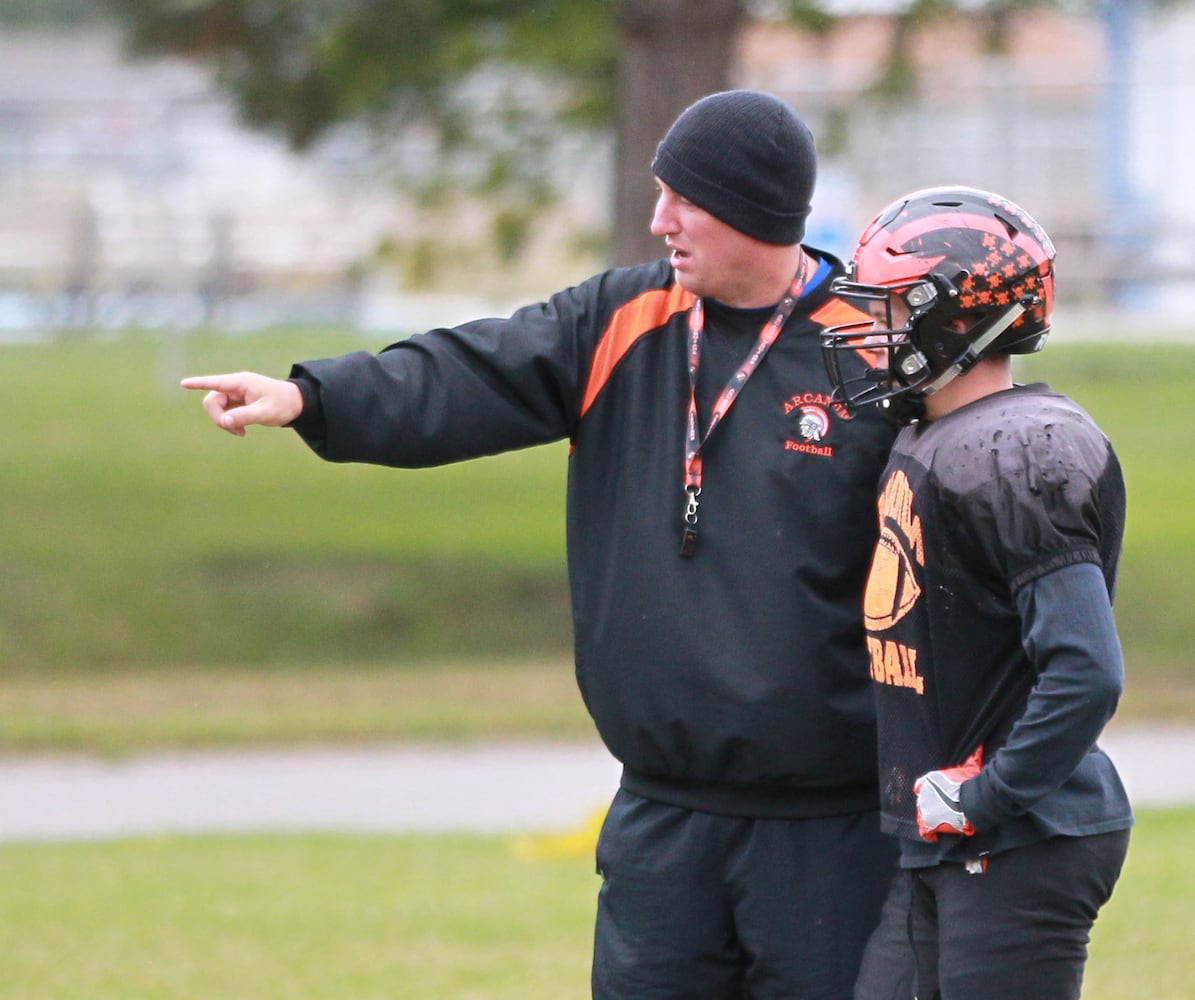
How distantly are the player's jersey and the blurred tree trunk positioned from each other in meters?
6.03

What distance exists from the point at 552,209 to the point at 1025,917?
993 cm

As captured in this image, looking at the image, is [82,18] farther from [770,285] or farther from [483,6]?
[770,285]

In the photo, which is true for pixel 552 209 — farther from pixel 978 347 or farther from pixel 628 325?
pixel 978 347

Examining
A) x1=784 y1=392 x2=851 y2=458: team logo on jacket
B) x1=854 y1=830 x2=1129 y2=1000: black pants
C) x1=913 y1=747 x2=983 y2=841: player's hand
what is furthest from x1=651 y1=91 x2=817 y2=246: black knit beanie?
x1=854 y1=830 x2=1129 y2=1000: black pants

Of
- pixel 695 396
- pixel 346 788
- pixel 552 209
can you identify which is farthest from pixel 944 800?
pixel 552 209

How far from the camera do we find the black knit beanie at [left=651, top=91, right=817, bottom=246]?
3.33m

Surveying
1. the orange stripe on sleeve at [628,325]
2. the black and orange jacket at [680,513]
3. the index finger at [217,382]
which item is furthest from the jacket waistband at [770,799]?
the index finger at [217,382]

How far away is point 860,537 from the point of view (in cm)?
329

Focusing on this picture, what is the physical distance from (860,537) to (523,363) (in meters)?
0.68

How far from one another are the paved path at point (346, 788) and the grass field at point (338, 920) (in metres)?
0.58

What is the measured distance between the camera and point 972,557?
9.39 feet

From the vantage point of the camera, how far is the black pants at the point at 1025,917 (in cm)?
283

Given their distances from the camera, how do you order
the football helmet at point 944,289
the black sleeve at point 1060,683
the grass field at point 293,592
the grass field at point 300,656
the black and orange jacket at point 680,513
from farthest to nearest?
the grass field at point 293,592 → the grass field at point 300,656 → the black and orange jacket at point 680,513 → the football helmet at point 944,289 → the black sleeve at point 1060,683

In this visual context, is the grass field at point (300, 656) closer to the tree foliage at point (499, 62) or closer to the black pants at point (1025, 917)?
the black pants at point (1025, 917)
